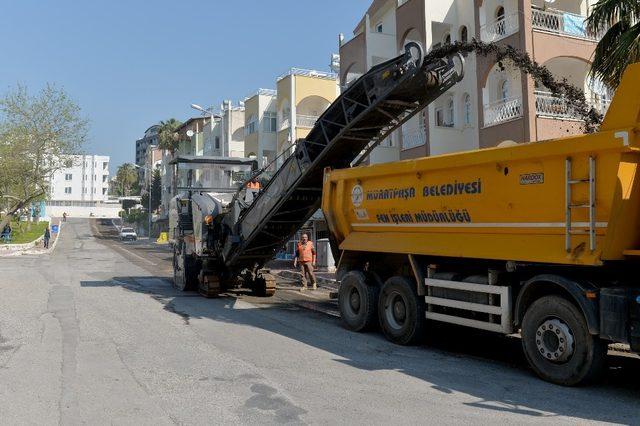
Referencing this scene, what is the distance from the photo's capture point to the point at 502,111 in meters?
17.2

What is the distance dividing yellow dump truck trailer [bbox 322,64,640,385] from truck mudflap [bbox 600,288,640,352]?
1 centimetres

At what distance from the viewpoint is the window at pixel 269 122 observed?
38.7 metres

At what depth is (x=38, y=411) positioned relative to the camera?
5.23 metres

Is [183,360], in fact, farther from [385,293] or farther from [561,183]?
[561,183]

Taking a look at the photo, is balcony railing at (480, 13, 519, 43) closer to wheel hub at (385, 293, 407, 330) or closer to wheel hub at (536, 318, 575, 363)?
wheel hub at (385, 293, 407, 330)

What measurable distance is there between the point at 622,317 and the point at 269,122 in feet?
114

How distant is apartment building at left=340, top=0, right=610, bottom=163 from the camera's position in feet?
52.7

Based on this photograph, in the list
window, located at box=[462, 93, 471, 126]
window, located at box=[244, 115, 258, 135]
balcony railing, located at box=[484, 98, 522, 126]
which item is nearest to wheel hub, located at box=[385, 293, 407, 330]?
balcony railing, located at box=[484, 98, 522, 126]

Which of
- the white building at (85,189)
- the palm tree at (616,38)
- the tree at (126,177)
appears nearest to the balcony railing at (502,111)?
the palm tree at (616,38)

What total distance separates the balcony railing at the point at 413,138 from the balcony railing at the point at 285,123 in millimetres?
14187

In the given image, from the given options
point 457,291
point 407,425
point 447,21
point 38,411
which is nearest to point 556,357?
point 457,291

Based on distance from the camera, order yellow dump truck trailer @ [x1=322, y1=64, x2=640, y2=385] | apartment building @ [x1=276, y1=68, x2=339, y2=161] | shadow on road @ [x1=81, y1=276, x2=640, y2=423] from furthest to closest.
A: apartment building @ [x1=276, y1=68, x2=339, y2=161] < yellow dump truck trailer @ [x1=322, y1=64, x2=640, y2=385] < shadow on road @ [x1=81, y1=276, x2=640, y2=423]

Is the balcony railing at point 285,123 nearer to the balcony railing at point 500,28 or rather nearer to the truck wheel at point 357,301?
the balcony railing at point 500,28

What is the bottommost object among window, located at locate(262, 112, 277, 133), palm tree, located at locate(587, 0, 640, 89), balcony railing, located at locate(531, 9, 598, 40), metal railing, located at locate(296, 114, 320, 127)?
palm tree, located at locate(587, 0, 640, 89)
